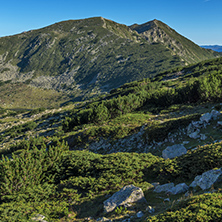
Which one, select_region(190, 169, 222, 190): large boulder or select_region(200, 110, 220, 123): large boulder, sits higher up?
select_region(200, 110, 220, 123): large boulder

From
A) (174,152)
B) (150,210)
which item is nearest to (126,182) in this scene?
(150,210)

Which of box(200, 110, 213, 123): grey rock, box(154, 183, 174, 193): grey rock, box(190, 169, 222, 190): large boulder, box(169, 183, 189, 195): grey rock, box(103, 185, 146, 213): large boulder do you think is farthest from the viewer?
box(200, 110, 213, 123): grey rock

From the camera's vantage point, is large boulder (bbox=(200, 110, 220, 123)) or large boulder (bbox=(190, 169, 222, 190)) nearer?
large boulder (bbox=(190, 169, 222, 190))

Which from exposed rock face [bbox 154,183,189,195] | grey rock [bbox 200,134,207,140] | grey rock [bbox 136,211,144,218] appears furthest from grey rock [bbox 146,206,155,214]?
grey rock [bbox 200,134,207,140]

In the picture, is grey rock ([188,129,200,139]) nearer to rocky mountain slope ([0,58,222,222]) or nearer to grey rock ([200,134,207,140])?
rocky mountain slope ([0,58,222,222])

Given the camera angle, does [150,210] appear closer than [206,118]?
Yes

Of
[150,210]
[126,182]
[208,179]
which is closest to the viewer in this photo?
[150,210]

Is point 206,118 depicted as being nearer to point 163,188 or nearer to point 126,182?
point 163,188

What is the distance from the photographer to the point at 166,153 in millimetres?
14906

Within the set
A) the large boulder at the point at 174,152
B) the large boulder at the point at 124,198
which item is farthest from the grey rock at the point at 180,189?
the large boulder at the point at 174,152

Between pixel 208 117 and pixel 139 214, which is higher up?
pixel 208 117

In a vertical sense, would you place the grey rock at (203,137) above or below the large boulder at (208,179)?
above

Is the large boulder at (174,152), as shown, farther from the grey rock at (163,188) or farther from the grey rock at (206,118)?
the grey rock at (163,188)

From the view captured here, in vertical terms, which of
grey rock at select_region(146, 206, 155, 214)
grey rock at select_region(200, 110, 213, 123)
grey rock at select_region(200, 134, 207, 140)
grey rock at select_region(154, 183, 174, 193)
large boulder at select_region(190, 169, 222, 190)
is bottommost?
grey rock at select_region(154, 183, 174, 193)
